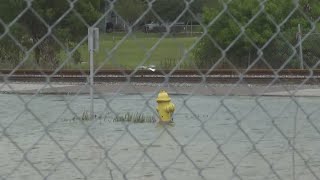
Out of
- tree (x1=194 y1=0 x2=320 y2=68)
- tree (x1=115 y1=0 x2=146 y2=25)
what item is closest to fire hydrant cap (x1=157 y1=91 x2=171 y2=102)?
tree (x1=194 y1=0 x2=320 y2=68)

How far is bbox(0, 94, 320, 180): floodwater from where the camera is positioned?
626 cm

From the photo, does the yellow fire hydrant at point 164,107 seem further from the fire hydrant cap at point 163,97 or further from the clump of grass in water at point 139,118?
A: the clump of grass in water at point 139,118

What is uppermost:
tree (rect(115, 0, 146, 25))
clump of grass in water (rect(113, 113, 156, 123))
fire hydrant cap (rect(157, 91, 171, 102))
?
fire hydrant cap (rect(157, 91, 171, 102))

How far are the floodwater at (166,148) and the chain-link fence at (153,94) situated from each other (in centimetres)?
3

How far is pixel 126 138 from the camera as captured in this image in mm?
9953

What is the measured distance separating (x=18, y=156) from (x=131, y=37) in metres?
6.03

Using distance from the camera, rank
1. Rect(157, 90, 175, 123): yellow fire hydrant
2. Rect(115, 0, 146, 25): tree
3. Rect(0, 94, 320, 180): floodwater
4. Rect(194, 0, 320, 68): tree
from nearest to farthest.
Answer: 1. Rect(115, 0, 146, 25): tree
2. Rect(0, 94, 320, 180): floodwater
3. Rect(194, 0, 320, 68): tree
4. Rect(157, 90, 175, 123): yellow fire hydrant

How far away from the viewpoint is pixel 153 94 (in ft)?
14.3

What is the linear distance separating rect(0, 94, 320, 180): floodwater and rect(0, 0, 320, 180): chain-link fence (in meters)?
0.03

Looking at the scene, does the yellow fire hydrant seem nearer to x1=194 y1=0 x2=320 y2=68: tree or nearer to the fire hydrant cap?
the fire hydrant cap

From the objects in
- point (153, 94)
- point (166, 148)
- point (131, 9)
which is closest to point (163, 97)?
point (166, 148)

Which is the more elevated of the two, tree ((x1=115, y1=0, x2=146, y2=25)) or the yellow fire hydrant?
the yellow fire hydrant

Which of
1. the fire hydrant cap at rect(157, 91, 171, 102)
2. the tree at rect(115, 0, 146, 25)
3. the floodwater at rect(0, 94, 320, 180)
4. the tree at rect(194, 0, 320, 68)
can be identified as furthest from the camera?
the fire hydrant cap at rect(157, 91, 171, 102)

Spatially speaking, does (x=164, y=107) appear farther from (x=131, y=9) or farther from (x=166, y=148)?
(x=131, y=9)
